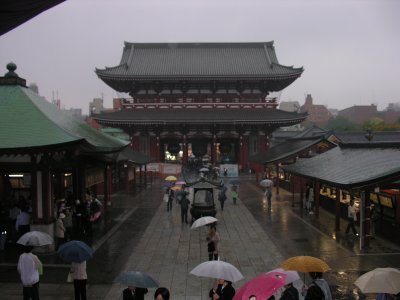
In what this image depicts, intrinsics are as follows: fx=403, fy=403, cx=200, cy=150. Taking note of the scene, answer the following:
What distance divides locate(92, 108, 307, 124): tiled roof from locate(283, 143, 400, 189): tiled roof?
20533 millimetres

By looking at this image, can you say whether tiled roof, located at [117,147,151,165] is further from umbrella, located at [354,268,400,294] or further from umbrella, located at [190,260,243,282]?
umbrella, located at [354,268,400,294]

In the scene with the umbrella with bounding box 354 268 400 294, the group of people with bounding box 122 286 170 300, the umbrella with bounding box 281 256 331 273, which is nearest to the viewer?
the group of people with bounding box 122 286 170 300

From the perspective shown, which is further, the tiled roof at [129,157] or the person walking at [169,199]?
the tiled roof at [129,157]

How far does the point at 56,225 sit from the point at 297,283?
343 inches

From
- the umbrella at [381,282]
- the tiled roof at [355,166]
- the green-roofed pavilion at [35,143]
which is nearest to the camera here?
the umbrella at [381,282]

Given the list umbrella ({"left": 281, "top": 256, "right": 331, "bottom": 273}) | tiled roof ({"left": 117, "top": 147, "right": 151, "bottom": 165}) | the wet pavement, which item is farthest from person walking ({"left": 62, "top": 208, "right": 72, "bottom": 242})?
umbrella ({"left": 281, "top": 256, "right": 331, "bottom": 273})

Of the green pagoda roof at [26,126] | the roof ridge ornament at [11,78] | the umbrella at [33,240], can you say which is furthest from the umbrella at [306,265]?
the roof ridge ornament at [11,78]

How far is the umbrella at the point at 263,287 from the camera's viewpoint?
6.70 metres

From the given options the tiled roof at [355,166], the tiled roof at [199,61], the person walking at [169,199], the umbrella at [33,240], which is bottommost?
the person walking at [169,199]

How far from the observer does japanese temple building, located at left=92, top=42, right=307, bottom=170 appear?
45375mm

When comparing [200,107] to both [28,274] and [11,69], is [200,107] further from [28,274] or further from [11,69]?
[28,274]

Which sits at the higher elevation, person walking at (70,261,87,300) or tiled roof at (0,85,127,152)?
tiled roof at (0,85,127,152)

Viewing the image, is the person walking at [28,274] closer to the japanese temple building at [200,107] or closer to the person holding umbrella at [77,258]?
the person holding umbrella at [77,258]

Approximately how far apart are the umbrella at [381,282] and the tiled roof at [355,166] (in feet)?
24.0
